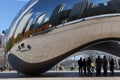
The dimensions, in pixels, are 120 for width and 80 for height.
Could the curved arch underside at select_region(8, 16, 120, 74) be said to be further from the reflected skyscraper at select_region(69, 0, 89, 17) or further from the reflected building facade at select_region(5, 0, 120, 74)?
the reflected skyscraper at select_region(69, 0, 89, 17)

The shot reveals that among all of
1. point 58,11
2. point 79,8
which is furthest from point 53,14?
point 79,8

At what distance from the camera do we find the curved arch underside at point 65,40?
19266mm

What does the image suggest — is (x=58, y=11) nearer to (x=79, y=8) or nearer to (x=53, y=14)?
(x=53, y=14)

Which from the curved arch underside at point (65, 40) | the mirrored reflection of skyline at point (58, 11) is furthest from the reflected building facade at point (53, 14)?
the curved arch underside at point (65, 40)

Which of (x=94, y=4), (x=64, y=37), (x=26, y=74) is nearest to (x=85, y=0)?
(x=94, y=4)

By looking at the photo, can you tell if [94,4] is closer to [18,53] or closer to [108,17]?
[108,17]

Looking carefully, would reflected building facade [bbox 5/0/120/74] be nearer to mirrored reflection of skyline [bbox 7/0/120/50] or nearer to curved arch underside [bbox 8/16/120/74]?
mirrored reflection of skyline [bbox 7/0/120/50]

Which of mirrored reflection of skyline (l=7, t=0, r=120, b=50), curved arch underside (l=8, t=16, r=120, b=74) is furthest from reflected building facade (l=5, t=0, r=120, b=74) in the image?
curved arch underside (l=8, t=16, r=120, b=74)

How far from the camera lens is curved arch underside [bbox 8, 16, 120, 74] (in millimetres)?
19266

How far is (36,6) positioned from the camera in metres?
20.4

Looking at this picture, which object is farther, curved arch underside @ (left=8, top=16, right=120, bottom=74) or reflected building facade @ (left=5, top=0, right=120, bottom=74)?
curved arch underside @ (left=8, top=16, right=120, bottom=74)

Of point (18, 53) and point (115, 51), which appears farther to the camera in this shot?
point (115, 51)

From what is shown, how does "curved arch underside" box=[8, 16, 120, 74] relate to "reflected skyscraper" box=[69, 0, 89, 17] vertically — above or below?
below

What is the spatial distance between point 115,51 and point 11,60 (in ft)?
21.1
